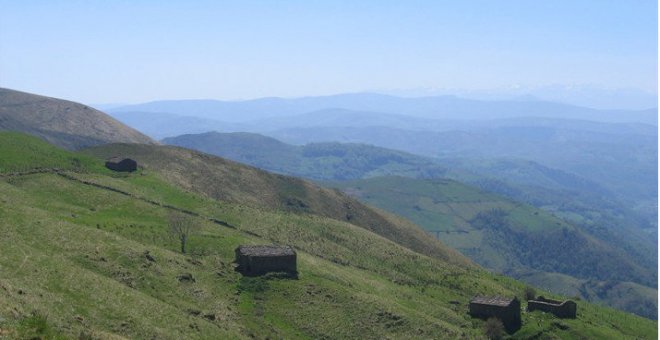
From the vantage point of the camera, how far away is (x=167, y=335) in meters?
48.1

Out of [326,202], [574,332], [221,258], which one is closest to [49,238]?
[221,258]

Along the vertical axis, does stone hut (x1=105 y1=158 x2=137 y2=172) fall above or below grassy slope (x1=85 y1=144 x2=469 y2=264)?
above

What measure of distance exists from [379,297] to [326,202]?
282 feet

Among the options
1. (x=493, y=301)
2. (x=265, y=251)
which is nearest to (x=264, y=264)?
(x=265, y=251)

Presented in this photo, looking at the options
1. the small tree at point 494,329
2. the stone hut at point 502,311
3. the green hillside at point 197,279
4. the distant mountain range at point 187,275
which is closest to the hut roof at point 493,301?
the stone hut at point 502,311

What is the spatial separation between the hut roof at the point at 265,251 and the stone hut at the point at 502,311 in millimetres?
20552

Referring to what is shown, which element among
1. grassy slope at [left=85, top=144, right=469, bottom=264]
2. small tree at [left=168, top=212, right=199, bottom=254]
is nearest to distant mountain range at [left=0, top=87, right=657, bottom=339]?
small tree at [left=168, top=212, right=199, bottom=254]

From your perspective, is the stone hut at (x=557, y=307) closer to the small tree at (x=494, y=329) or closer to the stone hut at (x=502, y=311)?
the stone hut at (x=502, y=311)

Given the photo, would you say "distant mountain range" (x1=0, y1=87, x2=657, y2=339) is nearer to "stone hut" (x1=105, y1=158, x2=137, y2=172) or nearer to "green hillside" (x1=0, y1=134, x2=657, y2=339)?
"green hillside" (x1=0, y1=134, x2=657, y2=339)

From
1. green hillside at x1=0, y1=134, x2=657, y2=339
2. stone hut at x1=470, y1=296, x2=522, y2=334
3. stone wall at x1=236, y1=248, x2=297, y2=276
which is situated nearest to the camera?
green hillside at x1=0, y1=134, x2=657, y2=339

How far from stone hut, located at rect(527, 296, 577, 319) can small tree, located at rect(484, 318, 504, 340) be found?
10929mm

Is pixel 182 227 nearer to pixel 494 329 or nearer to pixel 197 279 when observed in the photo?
pixel 197 279

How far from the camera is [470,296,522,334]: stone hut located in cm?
7075

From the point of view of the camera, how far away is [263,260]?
73.4 m
